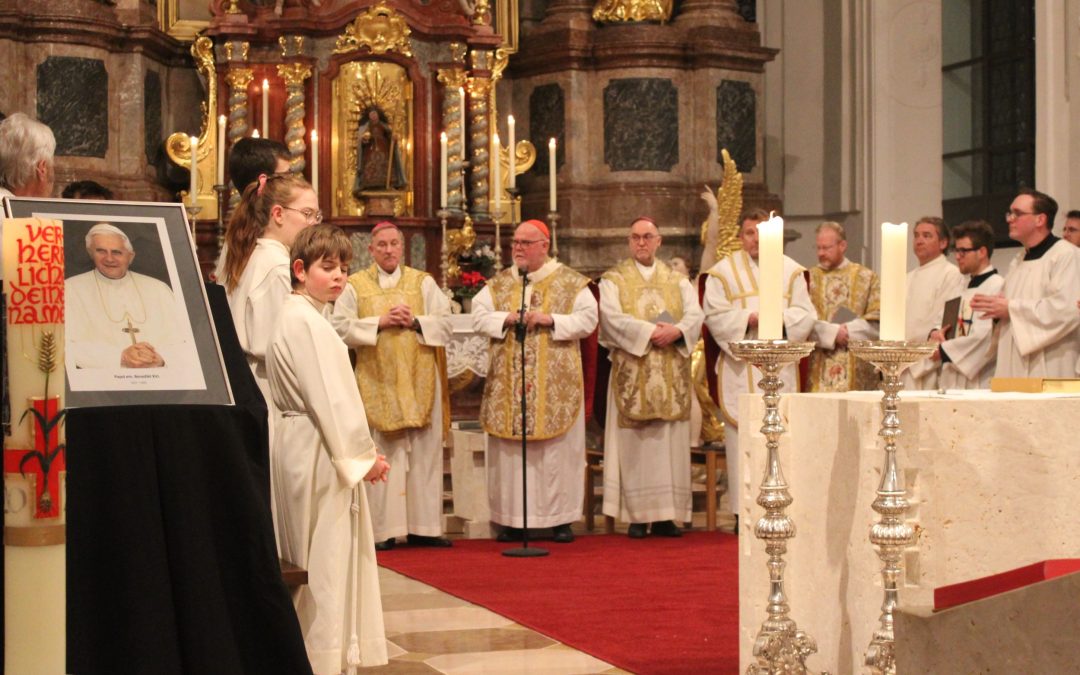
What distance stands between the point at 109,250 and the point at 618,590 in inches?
163

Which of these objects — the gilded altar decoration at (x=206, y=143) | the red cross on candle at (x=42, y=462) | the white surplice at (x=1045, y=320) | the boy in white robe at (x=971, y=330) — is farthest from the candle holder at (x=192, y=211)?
the red cross on candle at (x=42, y=462)

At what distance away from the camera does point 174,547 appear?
11.7 ft

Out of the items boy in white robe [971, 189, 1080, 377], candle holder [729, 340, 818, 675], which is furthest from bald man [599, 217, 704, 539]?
candle holder [729, 340, 818, 675]

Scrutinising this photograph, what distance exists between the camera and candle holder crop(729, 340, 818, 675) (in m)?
3.85

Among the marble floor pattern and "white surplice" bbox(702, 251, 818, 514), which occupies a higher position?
"white surplice" bbox(702, 251, 818, 514)

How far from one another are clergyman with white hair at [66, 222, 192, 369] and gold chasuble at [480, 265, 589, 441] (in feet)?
18.4

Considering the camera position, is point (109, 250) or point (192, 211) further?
point (192, 211)

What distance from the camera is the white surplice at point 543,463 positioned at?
29.9 ft

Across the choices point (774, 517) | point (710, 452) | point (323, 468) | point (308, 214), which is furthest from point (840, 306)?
point (774, 517)

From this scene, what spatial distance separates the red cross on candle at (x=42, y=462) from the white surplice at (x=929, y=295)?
711 centimetres

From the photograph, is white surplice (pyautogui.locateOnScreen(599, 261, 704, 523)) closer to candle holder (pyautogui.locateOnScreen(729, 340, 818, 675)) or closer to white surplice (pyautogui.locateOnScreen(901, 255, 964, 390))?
white surplice (pyautogui.locateOnScreen(901, 255, 964, 390))

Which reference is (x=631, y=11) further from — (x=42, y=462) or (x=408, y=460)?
(x=42, y=462)

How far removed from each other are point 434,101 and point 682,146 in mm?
2154

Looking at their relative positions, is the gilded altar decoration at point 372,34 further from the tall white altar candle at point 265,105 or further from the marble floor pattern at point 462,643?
the marble floor pattern at point 462,643
